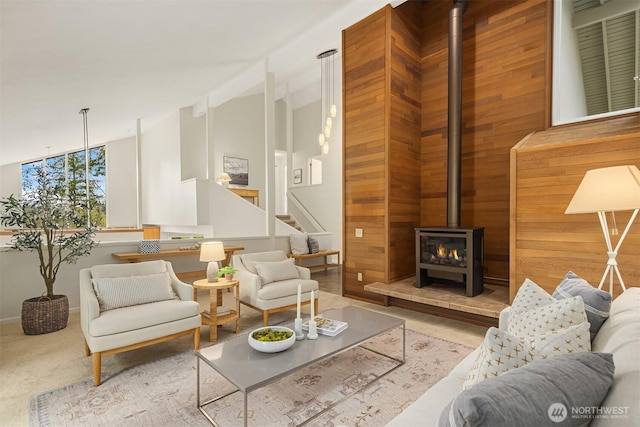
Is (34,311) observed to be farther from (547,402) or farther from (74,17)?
(547,402)

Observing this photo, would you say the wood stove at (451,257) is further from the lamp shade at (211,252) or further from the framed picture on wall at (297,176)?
the framed picture on wall at (297,176)

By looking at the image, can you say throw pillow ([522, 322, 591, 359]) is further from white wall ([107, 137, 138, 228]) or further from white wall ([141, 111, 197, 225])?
white wall ([107, 137, 138, 228])

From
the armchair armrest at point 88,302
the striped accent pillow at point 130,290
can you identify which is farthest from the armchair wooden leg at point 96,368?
the striped accent pillow at point 130,290

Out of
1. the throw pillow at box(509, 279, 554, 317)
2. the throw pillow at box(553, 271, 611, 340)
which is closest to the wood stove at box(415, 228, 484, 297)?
the throw pillow at box(509, 279, 554, 317)

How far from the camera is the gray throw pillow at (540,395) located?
27.5 inches

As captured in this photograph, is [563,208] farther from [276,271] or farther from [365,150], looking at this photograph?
[276,271]

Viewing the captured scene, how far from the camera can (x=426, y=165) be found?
489 centimetres

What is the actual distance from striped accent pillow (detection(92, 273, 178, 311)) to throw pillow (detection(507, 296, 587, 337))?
9.29 feet

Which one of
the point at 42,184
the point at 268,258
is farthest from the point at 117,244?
the point at 268,258

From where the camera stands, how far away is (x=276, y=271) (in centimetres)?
388

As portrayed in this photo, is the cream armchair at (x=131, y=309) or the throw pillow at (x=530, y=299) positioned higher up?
the throw pillow at (x=530, y=299)

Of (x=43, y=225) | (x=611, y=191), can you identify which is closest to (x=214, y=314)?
(x=43, y=225)

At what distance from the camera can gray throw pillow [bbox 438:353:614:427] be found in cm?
70

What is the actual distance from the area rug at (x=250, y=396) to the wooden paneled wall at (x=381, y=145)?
191cm
